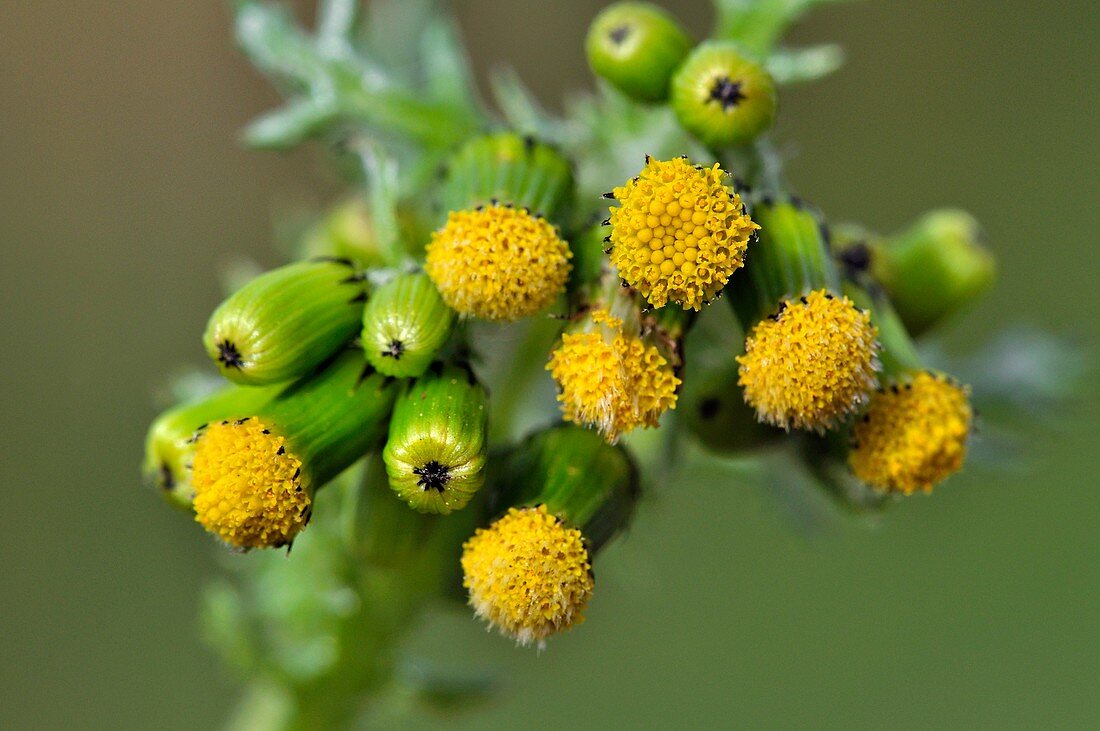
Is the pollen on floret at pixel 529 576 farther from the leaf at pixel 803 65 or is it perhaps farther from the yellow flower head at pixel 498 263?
the leaf at pixel 803 65

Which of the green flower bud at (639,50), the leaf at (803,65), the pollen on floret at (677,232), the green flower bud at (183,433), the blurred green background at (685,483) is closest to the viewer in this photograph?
the pollen on floret at (677,232)

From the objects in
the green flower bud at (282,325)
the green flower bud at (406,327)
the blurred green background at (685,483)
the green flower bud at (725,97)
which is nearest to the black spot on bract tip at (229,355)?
the green flower bud at (282,325)

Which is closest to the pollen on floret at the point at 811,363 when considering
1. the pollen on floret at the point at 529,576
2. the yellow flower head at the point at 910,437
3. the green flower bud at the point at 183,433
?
the yellow flower head at the point at 910,437

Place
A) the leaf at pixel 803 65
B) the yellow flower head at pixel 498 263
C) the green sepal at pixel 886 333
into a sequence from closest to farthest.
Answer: the yellow flower head at pixel 498 263, the green sepal at pixel 886 333, the leaf at pixel 803 65

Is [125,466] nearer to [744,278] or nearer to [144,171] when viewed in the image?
[144,171]

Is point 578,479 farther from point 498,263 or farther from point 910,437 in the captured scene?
point 910,437

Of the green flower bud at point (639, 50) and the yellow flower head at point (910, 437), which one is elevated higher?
the green flower bud at point (639, 50)

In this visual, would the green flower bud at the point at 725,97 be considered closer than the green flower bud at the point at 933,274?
Yes

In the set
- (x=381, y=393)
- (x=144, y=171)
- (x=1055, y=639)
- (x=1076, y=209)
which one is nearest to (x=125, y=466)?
(x=144, y=171)

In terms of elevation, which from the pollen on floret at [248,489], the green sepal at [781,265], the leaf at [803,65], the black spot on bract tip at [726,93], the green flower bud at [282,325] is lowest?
the pollen on floret at [248,489]

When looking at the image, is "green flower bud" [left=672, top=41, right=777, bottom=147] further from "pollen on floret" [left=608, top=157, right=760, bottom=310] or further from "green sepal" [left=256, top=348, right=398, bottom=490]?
"green sepal" [left=256, top=348, right=398, bottom=490]
